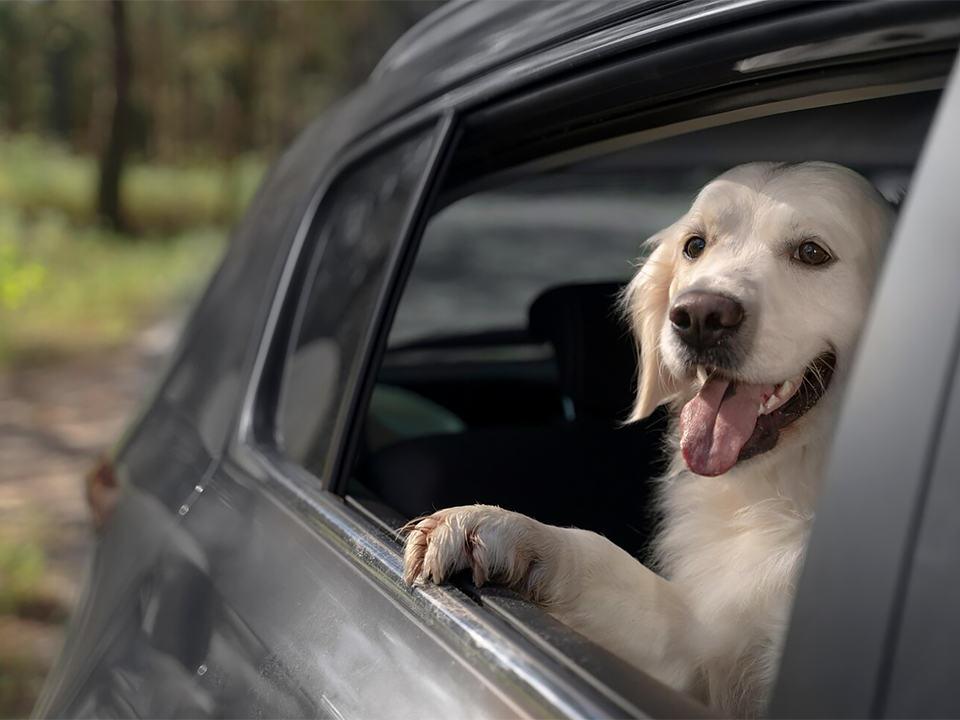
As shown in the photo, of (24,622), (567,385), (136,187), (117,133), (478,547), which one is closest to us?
(478,547)

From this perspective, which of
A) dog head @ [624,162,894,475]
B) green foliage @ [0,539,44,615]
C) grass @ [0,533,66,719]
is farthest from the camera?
green foliage @ [0,539,44,615]

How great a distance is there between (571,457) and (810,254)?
869mm

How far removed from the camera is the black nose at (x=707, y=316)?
1.56 m

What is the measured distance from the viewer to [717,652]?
1.57 meters

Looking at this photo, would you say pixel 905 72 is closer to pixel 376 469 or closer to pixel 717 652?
pixel 717 652

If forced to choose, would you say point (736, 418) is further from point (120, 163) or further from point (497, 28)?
point (120, 163)

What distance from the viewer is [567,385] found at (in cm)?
259

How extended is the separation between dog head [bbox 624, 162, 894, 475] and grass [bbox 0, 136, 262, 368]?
35.3ft

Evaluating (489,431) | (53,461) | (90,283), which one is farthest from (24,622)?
(90,283)

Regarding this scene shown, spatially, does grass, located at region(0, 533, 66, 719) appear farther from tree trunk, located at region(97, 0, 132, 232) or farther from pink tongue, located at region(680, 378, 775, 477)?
tree trunk, located at region(97, 0, 132, 232)

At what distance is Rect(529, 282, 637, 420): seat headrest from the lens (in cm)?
238

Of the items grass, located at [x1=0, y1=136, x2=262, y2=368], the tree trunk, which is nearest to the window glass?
grass, located at [x1=0, y1=136, x2=262, y2=368]

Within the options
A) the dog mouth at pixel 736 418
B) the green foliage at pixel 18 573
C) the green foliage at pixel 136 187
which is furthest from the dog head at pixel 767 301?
the green foliage at pixel 136 187

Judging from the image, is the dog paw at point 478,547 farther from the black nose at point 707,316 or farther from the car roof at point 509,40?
the car roof at point 509,40
